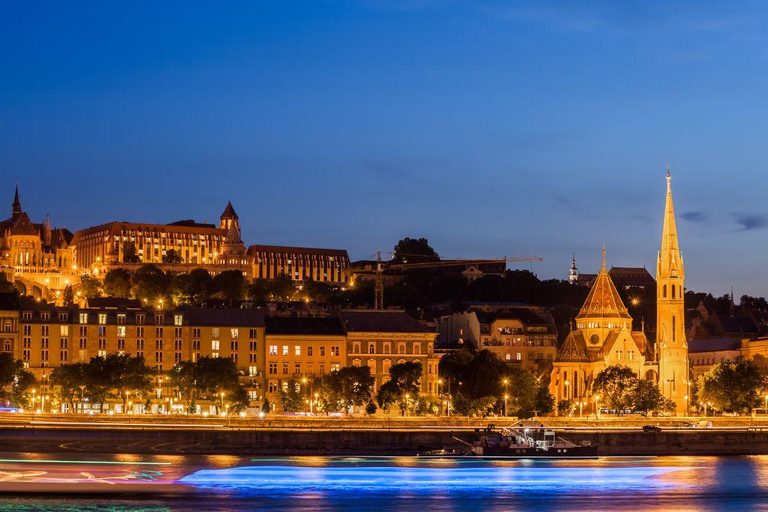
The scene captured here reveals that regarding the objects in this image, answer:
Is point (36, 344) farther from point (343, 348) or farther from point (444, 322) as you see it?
point (444, 322)

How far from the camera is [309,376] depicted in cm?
14012

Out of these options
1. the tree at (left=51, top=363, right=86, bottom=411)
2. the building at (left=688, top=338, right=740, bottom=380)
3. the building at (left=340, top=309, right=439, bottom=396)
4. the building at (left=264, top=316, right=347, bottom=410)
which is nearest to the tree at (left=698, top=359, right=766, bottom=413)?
the building at (left=340, top=309, right=439, bottom=396)

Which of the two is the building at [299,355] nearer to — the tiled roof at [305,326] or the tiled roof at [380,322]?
the tiled roof at [305,326]

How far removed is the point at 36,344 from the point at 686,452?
61.6 meters

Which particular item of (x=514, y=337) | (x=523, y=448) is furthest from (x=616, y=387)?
(x=523, y=448)

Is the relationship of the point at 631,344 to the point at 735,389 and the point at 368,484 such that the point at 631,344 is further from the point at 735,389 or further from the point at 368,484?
the point at 368,484

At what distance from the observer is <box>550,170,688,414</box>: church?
144625mm

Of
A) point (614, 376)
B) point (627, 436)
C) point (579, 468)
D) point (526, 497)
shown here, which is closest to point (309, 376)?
point (614, 376)

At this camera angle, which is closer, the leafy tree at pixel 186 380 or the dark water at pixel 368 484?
the dark water at pixel 368 484

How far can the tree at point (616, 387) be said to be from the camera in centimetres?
13362

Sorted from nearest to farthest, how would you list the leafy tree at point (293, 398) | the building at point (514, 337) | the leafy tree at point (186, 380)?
1. the leafy tree at point (186, 380)
2. the leafy tree at point (293, 398)
3. the building at point (514, 337)

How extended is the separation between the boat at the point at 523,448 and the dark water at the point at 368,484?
1.65 meters

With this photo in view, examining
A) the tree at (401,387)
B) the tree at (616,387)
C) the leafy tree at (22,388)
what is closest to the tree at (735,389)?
→ the tree at (616,387)

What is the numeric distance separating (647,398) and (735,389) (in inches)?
290
